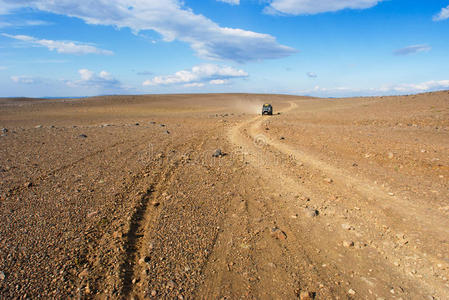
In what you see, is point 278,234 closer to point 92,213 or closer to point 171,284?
point 171,284

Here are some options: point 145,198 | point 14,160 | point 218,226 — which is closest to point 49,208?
point 145,198

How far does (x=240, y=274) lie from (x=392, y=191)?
463 cm

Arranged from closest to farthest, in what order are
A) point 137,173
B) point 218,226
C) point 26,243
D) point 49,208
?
1. point 26,243
2. point 218,226
3. point 49,208
4. point 137,173

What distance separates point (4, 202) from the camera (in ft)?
17.6

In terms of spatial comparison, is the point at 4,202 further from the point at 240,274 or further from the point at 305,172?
the point at 305,172

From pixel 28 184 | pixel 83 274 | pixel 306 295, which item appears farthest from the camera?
pixel 28 184

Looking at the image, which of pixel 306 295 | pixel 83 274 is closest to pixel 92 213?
pixel 83 274

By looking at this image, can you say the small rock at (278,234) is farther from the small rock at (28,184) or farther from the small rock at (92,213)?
the small rock at (28,184)

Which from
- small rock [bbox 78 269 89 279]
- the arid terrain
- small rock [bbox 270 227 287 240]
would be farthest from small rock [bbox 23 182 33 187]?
small rock [bbox 270 227 287 240]

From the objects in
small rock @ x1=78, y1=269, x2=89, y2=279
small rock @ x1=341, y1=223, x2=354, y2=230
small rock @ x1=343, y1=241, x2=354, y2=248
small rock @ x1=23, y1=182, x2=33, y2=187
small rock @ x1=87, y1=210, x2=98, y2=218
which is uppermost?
small rock @ x1=23, y1=182, x2=33, y2=187

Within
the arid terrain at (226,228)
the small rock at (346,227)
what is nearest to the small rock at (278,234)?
the arid terrain at (226,228)

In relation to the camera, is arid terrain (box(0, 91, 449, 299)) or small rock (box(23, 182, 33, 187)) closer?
arid terrain (box(0, 91, 449, 299))

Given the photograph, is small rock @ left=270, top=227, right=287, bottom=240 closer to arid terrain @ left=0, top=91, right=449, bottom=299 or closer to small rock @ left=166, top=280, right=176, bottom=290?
arid terrain @ left=0, top=91, right=449, bottom=299

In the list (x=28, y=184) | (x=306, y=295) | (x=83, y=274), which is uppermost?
(x=28, y=184)
